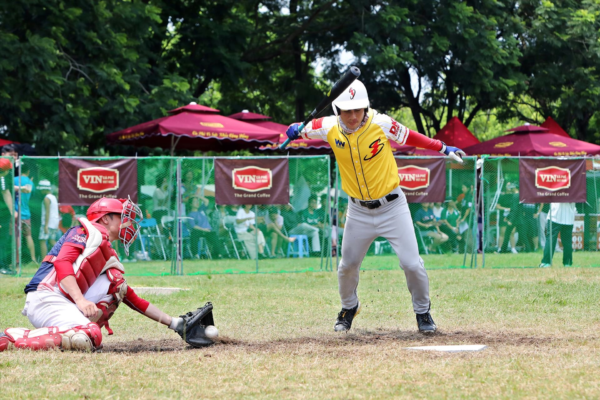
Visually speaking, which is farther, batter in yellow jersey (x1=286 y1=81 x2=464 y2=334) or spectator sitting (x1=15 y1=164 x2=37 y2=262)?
spectator sitting (x1=15 y1=164 x2=37 y2=262)

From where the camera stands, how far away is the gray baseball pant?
7.65 meters

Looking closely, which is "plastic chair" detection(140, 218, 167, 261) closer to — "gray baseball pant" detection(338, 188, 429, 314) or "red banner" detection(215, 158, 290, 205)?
"red banner" detection(215, 158, 290, 205)

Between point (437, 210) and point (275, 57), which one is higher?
point (275, 57)

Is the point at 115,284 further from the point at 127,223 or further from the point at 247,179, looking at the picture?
the point at 247,179

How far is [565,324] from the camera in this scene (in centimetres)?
795

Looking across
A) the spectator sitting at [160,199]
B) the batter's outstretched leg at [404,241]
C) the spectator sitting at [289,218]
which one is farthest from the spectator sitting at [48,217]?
the batter's outstretched leg at [404,241]

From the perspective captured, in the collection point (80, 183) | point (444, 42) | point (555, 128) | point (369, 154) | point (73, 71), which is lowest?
point (80, 183)

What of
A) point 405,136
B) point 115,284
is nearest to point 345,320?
point 405,136

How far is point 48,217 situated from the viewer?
14336 millimetres

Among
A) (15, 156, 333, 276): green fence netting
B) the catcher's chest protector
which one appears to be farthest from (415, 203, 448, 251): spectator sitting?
the catcher's chest protector

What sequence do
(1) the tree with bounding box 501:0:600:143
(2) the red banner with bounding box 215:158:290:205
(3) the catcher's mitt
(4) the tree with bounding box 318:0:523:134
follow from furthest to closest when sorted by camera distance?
(1) the tree with bounding box 501:0:600:143 < (4) the tree with bounding box 318:0:523:134 < (2) the red banner with bounding box 215:158:290:205 < (3) the catcher's mitt

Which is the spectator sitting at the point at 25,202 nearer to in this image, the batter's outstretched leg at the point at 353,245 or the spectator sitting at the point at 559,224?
the batter's outstretched leg at the point at 353,245

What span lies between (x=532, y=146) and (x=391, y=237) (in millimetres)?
13363

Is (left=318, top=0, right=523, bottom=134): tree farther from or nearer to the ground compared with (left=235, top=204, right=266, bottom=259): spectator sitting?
farther from the ground
